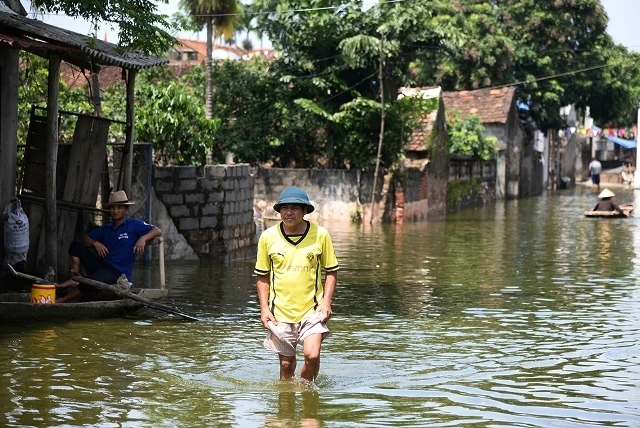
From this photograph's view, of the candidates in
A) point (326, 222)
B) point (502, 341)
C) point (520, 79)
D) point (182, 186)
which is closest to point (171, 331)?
point (502, 341)

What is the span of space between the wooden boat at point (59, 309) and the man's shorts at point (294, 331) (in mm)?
4187

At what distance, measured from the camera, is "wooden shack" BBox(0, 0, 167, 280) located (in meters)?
12.2

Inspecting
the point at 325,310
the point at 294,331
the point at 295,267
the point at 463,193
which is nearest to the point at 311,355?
the point at 294,331

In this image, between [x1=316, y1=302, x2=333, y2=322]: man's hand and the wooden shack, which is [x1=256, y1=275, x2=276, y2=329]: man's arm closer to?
[x1=316, y1=302, x2=333, y2=322]: man's hand

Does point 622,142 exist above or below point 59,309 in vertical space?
above

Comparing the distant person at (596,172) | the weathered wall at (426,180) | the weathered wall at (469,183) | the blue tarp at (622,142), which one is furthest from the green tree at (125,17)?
the blue tarp at (622,142)

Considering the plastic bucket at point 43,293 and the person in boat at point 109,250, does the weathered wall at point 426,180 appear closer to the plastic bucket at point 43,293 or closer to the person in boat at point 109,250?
the person in boat at point 109,250

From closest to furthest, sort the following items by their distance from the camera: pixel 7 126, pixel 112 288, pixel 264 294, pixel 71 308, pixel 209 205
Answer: pixel 264 294, pixel 71 308, pixel 112 288, pixel 7 126, pixel 209 205

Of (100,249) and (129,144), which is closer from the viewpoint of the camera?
(100,249)

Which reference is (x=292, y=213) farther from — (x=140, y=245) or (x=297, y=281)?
(x=140, y=245)

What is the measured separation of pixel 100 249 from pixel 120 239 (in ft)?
0.84

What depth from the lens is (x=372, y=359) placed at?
34.8ft

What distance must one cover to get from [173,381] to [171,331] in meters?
2.67

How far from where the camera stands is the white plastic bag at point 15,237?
1260cm
